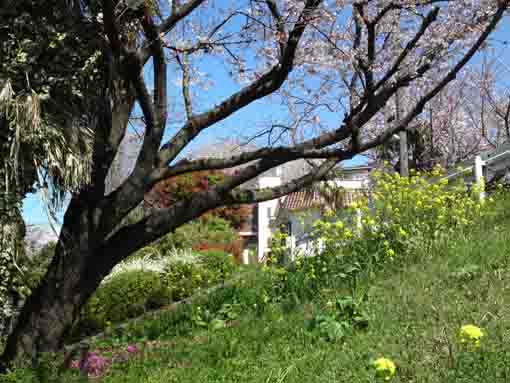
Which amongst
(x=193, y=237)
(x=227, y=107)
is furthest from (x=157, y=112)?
(x=193, y=237)

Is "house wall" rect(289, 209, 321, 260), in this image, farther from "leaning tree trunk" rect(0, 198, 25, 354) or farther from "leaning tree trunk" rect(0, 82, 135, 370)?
"leaning tree trunk" rect(0, 198, 25, 354)

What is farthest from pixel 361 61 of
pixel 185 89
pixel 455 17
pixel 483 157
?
pixel 483 157

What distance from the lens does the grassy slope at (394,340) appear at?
3145 mm

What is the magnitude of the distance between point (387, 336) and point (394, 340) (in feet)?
0.35

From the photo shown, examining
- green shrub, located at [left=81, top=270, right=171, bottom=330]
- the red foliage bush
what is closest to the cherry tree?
green shrub, located at [left=81, top=270, right=171, bottom=330]

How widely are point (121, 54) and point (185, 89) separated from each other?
40.1 inches

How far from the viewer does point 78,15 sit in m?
5.57

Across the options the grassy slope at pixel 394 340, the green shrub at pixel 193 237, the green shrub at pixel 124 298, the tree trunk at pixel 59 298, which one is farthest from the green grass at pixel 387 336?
the green shrub at pixel 193 237

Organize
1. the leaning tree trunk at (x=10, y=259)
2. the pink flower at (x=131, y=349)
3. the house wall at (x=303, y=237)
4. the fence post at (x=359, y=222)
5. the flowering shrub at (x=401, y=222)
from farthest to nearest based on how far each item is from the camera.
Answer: the house wall at (x=303, y=237) → the fence post at (x=359, y=222) → the flowering shrub at (x=401, y=222) → the pink flower at (x=131, y=349) → the leaning tree trunk at (x=10, y=259)

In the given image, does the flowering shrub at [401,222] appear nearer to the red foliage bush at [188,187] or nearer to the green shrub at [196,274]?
the green shrub at [196,274]

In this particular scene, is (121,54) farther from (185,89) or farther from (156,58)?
(185,89)

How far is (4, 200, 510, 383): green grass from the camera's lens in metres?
3.17

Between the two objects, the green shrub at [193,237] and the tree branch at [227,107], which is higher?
the tree branch at [227,107]

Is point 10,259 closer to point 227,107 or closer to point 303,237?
point 227,107
